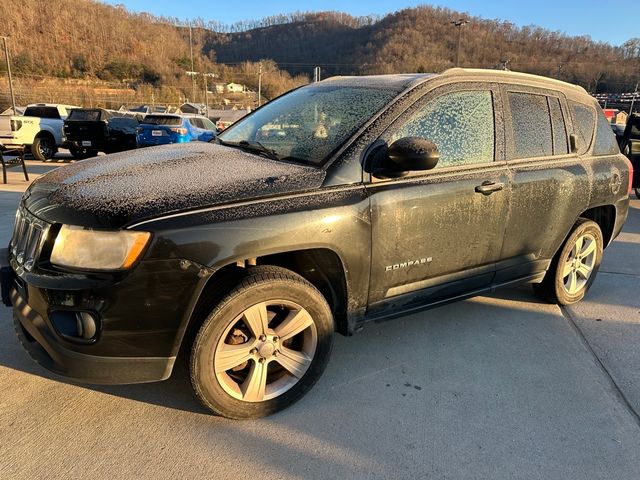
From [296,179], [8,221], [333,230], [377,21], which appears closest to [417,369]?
[333,230]

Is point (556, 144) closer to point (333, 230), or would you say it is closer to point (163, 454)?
point (333, 230)

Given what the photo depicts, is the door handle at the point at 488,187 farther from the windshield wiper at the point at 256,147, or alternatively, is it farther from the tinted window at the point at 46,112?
the tinted window at the point at 46,112

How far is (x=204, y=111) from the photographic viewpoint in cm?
4712

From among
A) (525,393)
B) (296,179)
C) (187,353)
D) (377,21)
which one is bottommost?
(525,393)

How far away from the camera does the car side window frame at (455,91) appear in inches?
104

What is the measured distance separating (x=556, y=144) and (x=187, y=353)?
2971 millimetres

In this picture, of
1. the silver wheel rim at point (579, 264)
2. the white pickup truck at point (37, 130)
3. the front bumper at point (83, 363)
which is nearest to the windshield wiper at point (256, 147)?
the front bumper at point (83, 363)

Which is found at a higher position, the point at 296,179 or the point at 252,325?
the point at 296,179

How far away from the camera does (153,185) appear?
2.26 meters

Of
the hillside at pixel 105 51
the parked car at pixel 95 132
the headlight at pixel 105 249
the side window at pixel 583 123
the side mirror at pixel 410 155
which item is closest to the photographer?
the headlight at pixel 105 249

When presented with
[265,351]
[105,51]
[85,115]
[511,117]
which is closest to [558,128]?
[511,117]

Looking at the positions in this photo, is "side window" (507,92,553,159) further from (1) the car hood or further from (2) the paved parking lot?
(1) the car hood

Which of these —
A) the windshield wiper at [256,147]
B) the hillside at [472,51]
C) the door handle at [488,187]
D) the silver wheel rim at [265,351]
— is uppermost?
the hillside at [472,51]

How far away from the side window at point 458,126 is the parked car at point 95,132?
13980 millimetres
